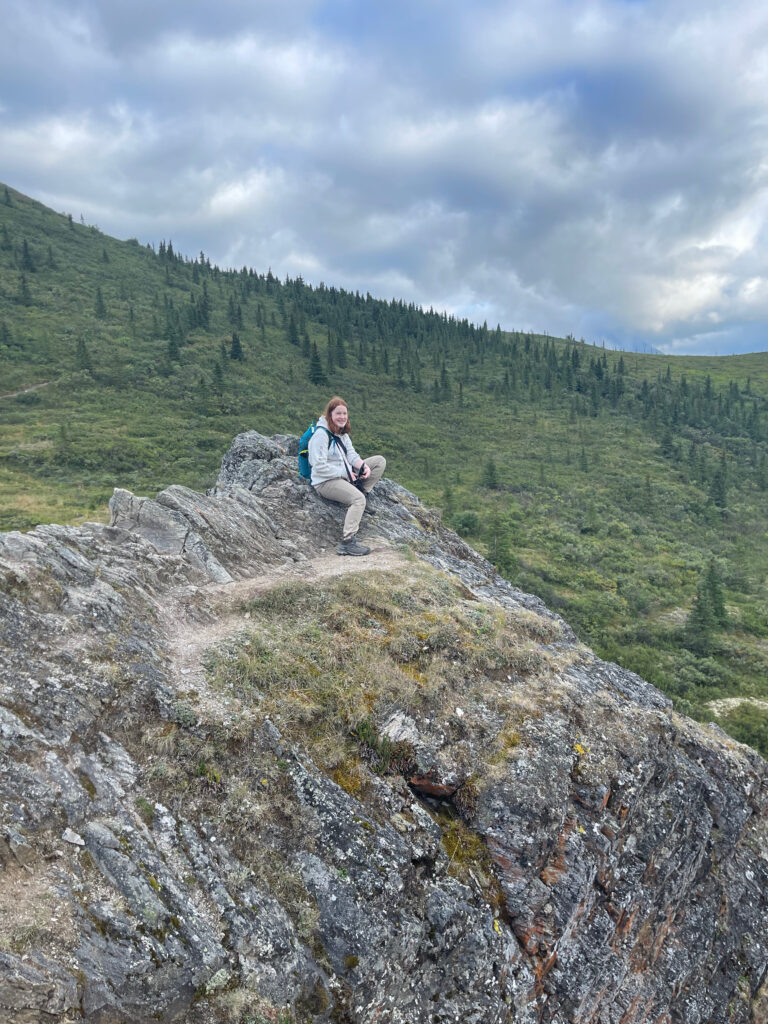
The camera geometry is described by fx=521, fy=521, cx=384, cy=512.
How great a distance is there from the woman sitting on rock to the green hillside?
1646 cm

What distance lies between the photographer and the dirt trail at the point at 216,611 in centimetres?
670

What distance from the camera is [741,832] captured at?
9672mm

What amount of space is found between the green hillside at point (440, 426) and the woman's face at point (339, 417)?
17.2 meters

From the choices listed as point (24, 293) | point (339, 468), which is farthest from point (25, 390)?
point (339, 468)

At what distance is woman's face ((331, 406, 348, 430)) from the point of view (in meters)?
11.3

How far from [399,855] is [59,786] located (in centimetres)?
351

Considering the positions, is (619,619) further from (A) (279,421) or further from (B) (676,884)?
(A) (279,421)

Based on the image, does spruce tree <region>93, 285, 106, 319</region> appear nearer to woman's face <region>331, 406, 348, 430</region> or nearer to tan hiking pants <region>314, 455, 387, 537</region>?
tan hiking pants <region>314, 455, 387, 537</region>

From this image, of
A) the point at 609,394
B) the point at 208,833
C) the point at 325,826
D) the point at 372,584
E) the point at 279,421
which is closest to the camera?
the point at 208,833

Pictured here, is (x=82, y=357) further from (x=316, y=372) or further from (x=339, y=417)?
(x=339, y=417)

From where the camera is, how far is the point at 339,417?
11.4m

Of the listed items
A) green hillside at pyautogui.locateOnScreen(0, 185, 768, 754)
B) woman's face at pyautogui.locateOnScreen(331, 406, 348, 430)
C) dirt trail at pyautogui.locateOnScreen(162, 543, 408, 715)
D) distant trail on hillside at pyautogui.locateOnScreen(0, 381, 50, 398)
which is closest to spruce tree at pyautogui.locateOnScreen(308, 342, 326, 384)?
green hillside at pyautogui.locateOnScreen(0, 185, 768, 754)

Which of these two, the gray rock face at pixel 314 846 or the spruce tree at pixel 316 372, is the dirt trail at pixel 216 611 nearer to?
the gray rock face at pixel 314 846

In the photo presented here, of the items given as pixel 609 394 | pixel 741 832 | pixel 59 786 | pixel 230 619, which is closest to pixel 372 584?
pixel 230 619
